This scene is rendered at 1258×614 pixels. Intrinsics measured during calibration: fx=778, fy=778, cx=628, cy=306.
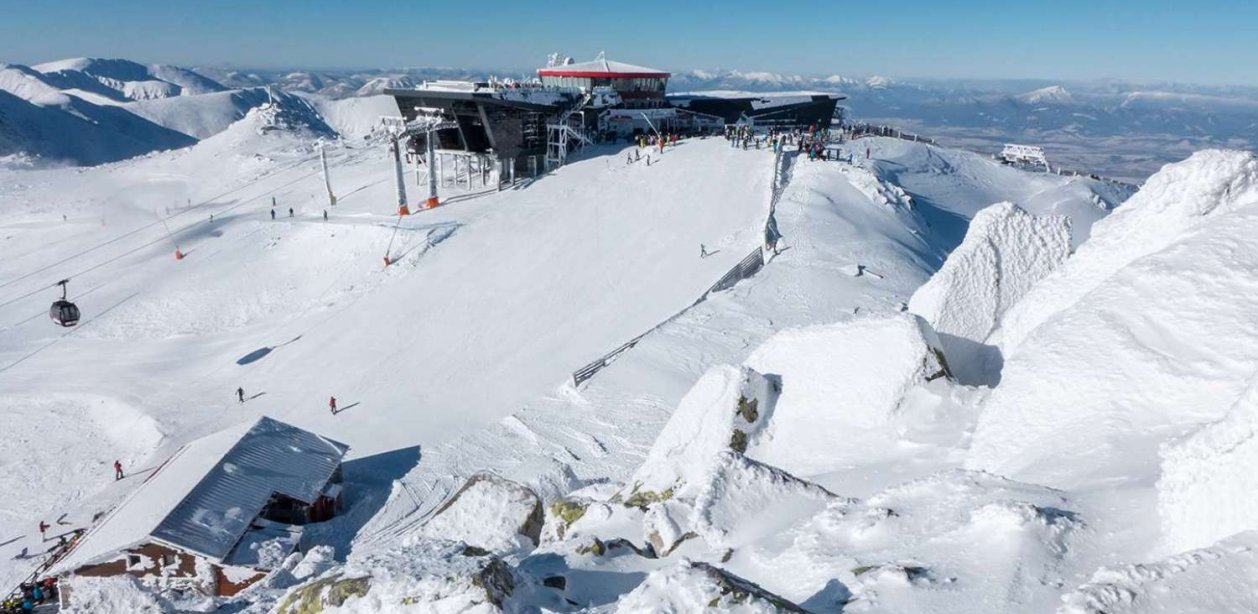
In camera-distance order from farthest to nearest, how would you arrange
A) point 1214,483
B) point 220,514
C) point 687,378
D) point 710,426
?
1. point 687,378
2. point 220,514
3. point 710,426
4. point 1214,483

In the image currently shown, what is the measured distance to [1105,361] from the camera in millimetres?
10266

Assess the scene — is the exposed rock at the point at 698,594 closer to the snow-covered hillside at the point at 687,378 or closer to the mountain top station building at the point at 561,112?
the snow-covered hillside at the point at 687,378

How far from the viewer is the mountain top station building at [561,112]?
158 feet

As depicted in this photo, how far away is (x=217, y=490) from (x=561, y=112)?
1502 inches

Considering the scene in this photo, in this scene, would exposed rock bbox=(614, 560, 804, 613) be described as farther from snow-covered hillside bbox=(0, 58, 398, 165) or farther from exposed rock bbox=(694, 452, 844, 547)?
snow-covered hillside bbox=(0, 58, 398, 165)

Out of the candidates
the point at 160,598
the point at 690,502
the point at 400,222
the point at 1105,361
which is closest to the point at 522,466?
the point at 160,598

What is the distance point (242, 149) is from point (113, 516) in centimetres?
6058

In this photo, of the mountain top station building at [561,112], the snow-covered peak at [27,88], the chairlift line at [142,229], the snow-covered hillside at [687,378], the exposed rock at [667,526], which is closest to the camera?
the snow-covered hillside at [687,378]

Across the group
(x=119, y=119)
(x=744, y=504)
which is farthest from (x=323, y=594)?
(x=119, y=119)

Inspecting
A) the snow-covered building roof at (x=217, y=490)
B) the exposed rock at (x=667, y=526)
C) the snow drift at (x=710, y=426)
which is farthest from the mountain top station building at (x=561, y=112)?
the exposed rock at (x=667, y=526)

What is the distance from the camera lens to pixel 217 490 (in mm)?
20156

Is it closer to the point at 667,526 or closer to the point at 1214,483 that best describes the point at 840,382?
the point at 667,526

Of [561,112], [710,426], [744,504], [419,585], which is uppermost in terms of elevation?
[561,112]

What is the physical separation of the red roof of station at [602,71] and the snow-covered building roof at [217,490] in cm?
4892
